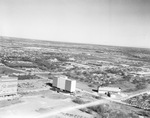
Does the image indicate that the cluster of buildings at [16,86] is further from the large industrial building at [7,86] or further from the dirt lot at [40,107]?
the dirt lot at [40,107]

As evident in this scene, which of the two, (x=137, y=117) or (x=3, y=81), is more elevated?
(x=3, y=81)

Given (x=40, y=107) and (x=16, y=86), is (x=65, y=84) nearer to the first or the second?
(x=16, y=86)

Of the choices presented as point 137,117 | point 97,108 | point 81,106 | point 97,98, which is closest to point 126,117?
point 137,117

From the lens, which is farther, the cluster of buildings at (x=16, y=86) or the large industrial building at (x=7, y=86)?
the cluster of buildings at (x=16, y=86)

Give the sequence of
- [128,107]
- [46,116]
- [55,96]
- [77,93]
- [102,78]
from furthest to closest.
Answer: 1. [102,78]
2. [77,93]
3. [55,96]
4. [128,107]
5. [46,116]

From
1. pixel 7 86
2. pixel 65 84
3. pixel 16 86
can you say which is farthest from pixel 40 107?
pixel 65 84

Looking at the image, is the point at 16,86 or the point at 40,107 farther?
the point at 16,86

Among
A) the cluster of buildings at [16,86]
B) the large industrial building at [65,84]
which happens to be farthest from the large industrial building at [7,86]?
the large industrial building at [65,84]

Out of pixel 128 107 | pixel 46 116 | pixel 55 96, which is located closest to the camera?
pixel 46 116

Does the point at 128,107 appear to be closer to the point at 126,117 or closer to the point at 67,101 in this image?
the point at 126,117
